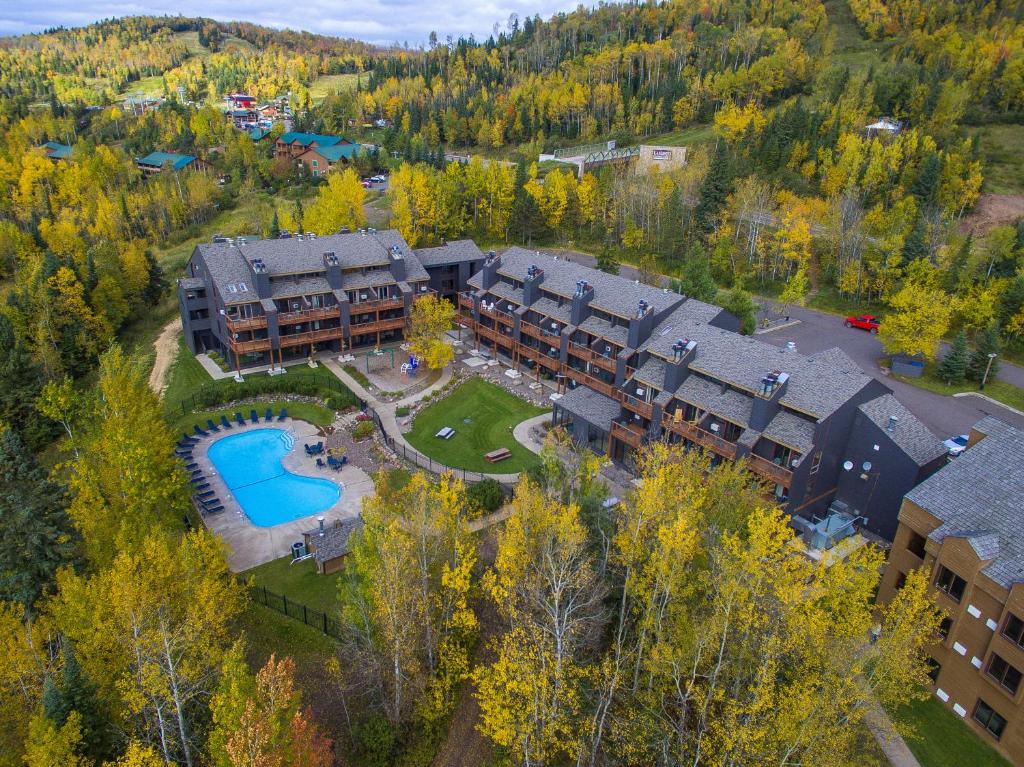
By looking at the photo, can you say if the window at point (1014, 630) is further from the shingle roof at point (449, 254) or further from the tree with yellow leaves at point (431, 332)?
the shingle roof at point (449, 254)

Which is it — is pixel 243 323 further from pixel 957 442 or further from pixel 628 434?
pixel 957 442

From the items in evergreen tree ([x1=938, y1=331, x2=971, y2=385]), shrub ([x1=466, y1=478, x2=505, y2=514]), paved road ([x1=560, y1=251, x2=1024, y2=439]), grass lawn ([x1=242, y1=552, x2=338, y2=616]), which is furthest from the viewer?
evergreen tree ([x1=938, y1=331, x2=971, y2=385])

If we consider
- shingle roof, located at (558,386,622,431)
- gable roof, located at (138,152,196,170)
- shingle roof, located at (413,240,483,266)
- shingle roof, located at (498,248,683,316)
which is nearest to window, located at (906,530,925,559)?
shingle roof, located at (558,386,622,431)

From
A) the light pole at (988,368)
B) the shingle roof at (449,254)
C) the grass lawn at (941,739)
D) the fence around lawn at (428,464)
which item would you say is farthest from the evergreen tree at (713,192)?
the grass lawn at (941,739)

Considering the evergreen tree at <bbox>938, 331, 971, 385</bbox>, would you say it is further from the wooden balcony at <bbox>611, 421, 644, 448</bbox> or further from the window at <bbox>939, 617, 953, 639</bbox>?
the window at <bbox>939, 617, 953, 639</bbox>

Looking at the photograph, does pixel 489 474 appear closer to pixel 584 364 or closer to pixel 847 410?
pixel 584 364

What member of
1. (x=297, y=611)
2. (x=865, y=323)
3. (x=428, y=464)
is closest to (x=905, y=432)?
(x=428, y=464)
